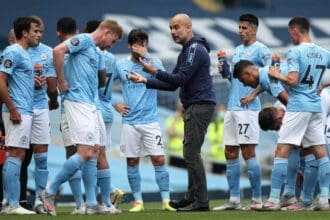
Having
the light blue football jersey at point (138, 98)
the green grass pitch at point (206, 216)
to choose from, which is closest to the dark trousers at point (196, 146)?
the green grass pitch at point (206, 216)

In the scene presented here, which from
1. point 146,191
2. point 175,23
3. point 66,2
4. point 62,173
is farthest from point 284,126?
point 66,2

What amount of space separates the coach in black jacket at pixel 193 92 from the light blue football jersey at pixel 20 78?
1.38 meters

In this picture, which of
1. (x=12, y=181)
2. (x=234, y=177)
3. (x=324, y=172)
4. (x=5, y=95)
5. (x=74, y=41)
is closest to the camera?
(x=74, y=41)

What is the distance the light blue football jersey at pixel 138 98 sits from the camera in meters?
15.1

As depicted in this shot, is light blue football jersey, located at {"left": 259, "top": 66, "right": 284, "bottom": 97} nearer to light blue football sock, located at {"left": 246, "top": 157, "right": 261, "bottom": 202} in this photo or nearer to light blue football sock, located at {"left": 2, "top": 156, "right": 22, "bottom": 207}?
light blue football sock, located at {"left": 246, "top": 157, "right": 261, "bottom": 202}

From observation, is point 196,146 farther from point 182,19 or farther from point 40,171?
point 40,171

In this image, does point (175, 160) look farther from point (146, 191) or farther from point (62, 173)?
point (62, 173)

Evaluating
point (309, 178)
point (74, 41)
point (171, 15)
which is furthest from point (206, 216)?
point (171, 15)

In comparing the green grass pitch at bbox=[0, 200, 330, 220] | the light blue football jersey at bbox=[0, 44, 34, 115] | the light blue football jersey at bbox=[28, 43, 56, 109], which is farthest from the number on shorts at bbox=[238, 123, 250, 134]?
the light blue football jersey at bbox=[0, 44, 34, 115]

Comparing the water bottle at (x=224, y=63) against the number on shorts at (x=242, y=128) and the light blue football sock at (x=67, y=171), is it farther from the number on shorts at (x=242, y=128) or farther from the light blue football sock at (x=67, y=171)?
the light blue football sock at (x=67, y=171)

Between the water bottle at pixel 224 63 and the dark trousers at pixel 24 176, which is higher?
the water bottle at pixel 224 63

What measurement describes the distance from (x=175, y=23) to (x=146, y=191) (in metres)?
7.27

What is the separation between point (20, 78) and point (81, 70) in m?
0.77

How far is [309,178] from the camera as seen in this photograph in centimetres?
1402
